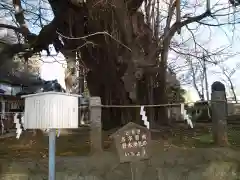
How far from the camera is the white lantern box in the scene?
4.56 m

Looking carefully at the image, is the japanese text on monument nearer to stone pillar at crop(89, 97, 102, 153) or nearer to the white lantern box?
stone pillar at crop(89, 97, 102, 153)

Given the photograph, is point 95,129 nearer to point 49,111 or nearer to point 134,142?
point 134,142

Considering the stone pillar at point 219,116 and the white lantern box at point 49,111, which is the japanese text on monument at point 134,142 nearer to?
the white lantern box at point 49,111

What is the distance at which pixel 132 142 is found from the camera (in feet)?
19.6

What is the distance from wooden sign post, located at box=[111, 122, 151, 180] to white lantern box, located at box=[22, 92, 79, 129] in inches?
55.7

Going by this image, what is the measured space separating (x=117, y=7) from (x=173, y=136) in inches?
175

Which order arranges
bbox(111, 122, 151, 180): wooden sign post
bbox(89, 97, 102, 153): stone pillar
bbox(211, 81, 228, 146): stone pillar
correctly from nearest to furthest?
bbox(111, 122, 151, 180): wooden sign post < bbox(89, 97, 102, 153): stone pillar < bbox(211, 81, 228, 146): stone pillar

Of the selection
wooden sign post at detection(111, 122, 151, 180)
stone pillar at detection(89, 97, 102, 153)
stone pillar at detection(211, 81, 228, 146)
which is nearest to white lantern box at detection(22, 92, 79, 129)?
wooden sign post at detection(111, 122, 151, 180)

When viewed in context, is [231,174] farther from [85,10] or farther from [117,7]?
[85,10]

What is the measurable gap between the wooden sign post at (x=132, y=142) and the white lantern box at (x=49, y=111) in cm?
141

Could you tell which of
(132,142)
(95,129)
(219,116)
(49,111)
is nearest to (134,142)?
(132,142)

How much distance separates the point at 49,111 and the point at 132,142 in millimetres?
2028

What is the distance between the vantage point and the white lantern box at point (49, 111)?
4.56 meters

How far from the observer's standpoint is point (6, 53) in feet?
39.8
